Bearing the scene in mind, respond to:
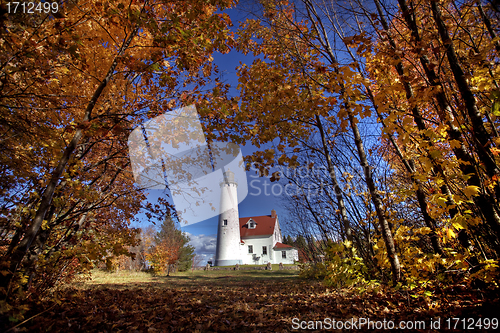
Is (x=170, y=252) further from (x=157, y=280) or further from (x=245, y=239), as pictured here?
(x=245, y=239)

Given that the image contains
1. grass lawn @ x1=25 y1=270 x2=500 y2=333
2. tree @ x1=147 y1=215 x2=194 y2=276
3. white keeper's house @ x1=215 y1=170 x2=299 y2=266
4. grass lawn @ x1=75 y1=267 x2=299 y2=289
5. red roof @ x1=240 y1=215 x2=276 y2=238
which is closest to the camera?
grass lawn @ x1=25 y1=270 x2=500 y2=333

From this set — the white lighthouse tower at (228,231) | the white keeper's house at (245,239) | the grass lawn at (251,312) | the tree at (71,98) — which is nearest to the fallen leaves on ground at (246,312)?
the grass lawn at (251,312)

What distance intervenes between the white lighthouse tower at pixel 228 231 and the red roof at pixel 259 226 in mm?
6025

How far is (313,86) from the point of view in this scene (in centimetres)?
516

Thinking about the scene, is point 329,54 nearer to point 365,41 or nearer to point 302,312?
point 365,41

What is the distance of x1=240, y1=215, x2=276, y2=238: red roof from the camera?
33184 millimetres

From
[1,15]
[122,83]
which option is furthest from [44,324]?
[122,83]

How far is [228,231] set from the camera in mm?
27312

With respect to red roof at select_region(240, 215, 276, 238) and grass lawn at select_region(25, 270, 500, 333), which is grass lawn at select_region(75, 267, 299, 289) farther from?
red roof at select_region(240, 215, 276, 238)

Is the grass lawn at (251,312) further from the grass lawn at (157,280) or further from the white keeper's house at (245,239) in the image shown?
the white keeper's house at (245,239)

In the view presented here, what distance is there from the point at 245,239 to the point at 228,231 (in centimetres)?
687

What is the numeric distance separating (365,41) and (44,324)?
5.92 metres

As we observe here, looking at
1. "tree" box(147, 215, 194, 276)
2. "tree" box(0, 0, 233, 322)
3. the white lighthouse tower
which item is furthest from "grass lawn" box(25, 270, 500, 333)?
the white lighthouse tower

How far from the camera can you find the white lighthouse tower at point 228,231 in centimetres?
2651
